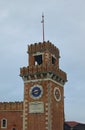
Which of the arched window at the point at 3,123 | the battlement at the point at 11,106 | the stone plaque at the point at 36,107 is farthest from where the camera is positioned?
the arched window at the point at 3,123

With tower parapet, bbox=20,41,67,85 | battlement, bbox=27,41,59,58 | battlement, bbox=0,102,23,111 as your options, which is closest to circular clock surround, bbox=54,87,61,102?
tower parapet, bbox=20,41,67,85

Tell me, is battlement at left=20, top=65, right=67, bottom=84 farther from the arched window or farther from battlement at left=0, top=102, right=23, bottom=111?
the arched window

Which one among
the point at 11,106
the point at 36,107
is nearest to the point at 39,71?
the point at 36,107

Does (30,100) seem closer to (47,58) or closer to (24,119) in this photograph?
(24,119)

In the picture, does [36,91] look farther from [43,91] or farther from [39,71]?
[39,71]

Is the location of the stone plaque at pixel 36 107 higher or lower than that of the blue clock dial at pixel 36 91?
lower

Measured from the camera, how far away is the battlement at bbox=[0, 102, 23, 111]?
59.8 metres

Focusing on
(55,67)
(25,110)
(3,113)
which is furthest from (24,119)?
(55,67)

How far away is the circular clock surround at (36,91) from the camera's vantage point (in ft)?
186

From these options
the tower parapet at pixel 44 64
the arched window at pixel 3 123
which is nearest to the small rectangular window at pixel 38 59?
the tower parapet at pixel 44 64

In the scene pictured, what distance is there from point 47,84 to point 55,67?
364 cm

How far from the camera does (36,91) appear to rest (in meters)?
57.2

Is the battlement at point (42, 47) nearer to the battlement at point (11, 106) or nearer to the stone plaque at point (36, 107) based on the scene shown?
the stone plaque at point (36, 107)

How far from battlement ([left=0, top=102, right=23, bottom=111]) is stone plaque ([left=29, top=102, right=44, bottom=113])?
3.14 metres
